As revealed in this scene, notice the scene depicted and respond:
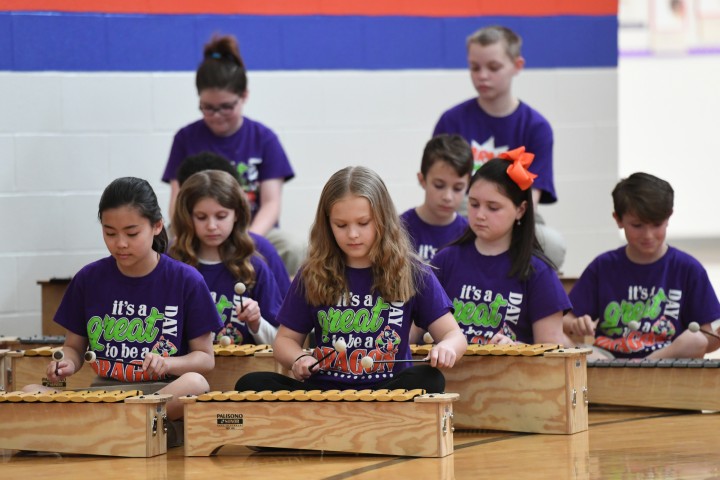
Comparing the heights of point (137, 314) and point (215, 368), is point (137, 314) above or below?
above

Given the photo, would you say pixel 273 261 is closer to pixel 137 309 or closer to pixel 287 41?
pixel 137 309

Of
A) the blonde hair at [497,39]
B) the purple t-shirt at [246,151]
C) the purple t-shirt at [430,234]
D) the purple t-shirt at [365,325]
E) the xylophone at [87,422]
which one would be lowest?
the xylophone at [87,422]

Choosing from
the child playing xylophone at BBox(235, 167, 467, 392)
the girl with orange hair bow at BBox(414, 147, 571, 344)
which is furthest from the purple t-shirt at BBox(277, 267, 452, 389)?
the girl with orange hair bow at BBox(414, 147, 571, 344)

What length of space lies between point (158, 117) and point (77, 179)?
0.53 meters

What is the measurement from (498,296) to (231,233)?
1.12m

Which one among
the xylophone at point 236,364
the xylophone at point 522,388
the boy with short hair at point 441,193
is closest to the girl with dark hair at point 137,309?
the xylophone at point 236,364

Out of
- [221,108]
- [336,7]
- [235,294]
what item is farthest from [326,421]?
[336,7]

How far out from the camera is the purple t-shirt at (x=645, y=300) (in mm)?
4785

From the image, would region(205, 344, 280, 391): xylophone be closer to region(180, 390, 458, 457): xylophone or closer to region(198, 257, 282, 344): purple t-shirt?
region(198, 257, 282, 344): purple t-shirt

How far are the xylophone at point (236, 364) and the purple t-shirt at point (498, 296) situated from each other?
0.68 meters

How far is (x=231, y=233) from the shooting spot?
4863 millimetres

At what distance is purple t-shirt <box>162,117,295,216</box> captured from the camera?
5820 millimetres

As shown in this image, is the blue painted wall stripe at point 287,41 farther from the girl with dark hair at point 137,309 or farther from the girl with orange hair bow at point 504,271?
the girl with orange hair bow at point 504,271

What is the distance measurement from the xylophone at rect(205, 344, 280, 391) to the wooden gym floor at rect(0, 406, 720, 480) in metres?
0.45
